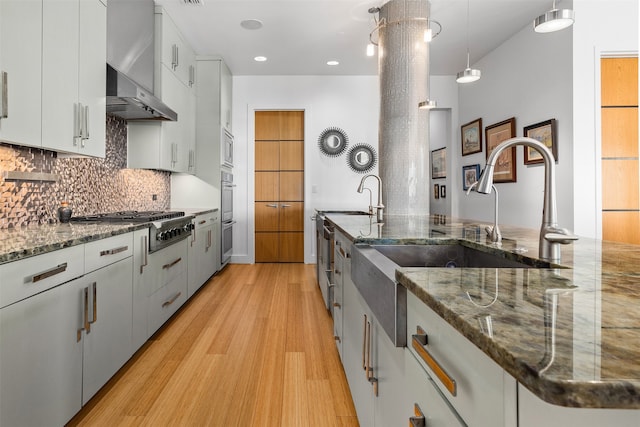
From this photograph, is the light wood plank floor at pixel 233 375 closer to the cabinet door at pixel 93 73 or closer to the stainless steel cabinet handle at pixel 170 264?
the stainless steel cabinet handle at pixel 170 264

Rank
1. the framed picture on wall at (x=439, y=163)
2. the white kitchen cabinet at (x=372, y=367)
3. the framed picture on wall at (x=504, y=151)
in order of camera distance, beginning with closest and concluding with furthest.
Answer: the white kitchen cabinet at (x=372, y=367)
the framed picture on wall at (x=504, y=151)
the framed picture on wall at (x=439, y=163)

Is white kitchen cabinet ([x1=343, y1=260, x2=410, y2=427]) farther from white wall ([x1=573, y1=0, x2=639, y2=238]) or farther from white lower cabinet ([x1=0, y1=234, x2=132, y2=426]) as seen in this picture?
white wall ([x1=573, y1=0, x2=639, y2=238])

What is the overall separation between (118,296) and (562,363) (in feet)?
6.88

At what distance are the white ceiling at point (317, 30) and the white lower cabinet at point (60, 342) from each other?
2774 mm

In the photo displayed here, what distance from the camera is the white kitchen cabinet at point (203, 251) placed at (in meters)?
3.55

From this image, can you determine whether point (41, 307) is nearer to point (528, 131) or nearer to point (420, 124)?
point (420, 124)

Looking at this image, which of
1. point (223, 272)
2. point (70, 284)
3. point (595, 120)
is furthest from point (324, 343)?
point (595, 120)

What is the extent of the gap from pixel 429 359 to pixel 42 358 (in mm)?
1433

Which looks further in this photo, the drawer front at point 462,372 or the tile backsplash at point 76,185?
the tile backsplash at point 76,185

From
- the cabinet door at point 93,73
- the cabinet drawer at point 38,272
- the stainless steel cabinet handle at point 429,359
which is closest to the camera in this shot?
the stainless steel cabinet handle at point 429,359

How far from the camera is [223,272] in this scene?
4.94 metres

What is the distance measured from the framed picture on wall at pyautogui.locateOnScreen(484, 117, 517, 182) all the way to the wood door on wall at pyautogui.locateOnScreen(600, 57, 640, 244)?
94 cm

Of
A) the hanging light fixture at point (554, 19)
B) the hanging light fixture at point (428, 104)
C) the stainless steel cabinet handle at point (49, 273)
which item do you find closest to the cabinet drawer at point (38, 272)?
the stainless steel cabinet handle at point (49, 273)

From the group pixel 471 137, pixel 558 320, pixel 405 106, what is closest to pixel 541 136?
pixel 471 137
